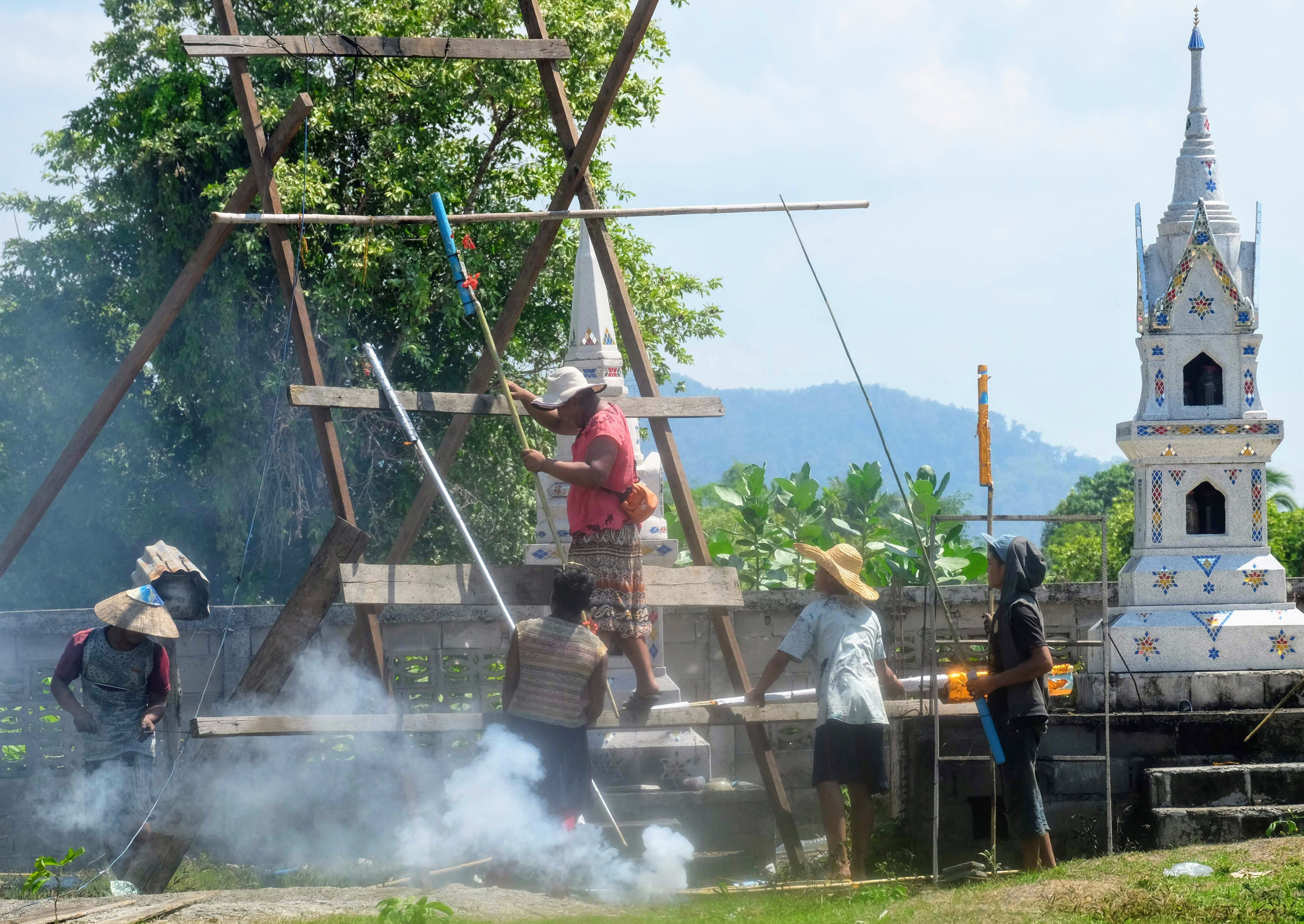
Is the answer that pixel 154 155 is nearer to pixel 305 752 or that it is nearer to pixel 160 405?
pixel 160 405

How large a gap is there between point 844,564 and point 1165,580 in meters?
3.38

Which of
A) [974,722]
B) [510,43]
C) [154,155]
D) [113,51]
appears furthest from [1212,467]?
[113,51]

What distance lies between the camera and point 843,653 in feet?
24.8

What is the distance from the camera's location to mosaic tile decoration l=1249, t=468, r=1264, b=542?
10039mm

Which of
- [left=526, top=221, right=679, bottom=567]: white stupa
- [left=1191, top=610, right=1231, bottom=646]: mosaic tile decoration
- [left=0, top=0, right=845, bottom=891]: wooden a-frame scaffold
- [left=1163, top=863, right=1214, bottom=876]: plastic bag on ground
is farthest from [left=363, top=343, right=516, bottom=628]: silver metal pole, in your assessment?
[left=1191, top=610, right=1231, bottom=646]: mosaic tile decoration

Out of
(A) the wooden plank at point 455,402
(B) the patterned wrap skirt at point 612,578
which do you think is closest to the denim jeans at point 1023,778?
(B) the patterned wrap skirt at point 612,578

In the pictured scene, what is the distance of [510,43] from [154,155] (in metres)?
12.1

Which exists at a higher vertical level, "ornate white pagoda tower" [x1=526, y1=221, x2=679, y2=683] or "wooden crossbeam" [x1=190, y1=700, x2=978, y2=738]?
"ornate white pagoda tower" [x1=526, y1=221, x2=679, y2=683]

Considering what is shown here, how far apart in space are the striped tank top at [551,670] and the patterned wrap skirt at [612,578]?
70 centimetres

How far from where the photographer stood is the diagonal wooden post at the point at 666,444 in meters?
8.62

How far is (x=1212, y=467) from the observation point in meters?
10.1

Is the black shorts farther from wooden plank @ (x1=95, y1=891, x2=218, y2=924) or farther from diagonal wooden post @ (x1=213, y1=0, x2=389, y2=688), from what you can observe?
wooden plank @ (x1=95, y1=891, x2=218, y2=924)

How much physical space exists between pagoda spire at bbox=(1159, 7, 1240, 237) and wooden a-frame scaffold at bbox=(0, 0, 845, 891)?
13.2ft

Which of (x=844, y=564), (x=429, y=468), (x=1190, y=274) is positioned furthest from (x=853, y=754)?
(x=1190, y=274)
